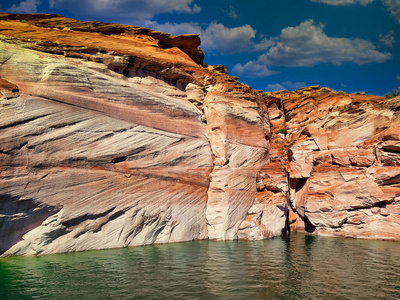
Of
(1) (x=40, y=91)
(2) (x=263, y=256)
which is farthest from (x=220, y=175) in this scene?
(1) (x=40, y=91)

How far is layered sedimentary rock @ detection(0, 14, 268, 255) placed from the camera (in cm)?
1421

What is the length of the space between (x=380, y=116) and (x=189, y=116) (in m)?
13.3

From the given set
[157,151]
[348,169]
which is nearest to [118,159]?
[157,151]

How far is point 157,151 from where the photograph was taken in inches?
726

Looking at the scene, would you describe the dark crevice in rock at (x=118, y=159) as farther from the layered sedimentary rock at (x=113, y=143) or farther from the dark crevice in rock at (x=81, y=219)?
the dark crevice in rock at (x=81, y=219)

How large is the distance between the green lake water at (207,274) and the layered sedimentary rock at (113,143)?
167cm

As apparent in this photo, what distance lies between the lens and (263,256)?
47.0 feet

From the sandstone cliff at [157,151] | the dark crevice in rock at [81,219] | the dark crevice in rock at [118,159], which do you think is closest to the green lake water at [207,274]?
the dark crevice in rock at [81,219]

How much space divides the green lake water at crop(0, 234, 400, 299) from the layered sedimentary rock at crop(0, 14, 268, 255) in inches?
65.9

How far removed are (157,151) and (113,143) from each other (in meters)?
2.58

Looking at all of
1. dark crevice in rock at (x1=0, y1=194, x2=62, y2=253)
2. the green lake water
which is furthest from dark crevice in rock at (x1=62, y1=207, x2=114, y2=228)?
the green lake water

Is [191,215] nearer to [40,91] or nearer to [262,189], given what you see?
[262,189]

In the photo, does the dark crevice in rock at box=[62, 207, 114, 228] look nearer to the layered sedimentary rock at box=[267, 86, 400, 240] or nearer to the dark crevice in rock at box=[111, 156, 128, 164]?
the dark crevice in rock at box=[111, 156, 128, 164]

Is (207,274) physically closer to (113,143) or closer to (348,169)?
(113,143)
